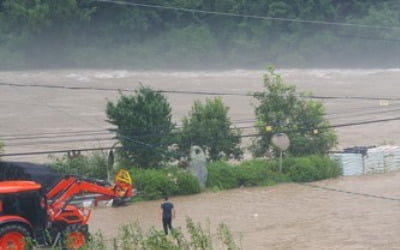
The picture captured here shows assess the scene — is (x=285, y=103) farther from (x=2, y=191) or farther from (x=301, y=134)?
(x=2, y=191)

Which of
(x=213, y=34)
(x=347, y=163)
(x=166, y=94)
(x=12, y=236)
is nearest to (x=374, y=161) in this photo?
(x=347, y=163)

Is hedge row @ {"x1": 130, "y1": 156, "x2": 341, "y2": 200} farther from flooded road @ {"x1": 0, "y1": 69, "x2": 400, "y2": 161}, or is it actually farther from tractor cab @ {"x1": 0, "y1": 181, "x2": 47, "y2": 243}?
tractor cab @ {"x1": 0, "y1": 181, "x2": 47, "y2": 243}

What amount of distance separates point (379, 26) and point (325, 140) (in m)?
40.6

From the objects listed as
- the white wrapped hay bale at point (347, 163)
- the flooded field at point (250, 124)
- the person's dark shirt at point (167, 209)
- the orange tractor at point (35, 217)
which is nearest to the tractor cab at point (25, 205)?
the orange tractor at point (35, 217)

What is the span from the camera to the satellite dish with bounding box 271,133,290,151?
32.2 metres

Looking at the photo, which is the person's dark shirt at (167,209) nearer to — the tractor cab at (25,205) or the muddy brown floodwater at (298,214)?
the muddy brown floodwater at (298,214)

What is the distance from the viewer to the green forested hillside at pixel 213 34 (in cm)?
6856

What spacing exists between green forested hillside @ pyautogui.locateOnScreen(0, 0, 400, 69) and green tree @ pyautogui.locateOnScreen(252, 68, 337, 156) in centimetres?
3526

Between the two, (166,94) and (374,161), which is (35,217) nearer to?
(374,161)

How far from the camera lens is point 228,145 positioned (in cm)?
3250

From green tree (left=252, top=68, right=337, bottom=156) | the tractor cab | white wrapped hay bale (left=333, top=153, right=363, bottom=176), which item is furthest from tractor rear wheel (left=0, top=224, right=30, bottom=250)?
white wrapped hay bale (left=333, top=153, right=363, bottom=176)

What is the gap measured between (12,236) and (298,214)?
995 centimetres

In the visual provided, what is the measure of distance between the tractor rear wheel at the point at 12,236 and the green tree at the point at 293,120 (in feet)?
52.2

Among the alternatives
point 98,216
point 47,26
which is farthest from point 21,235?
point 47,26
